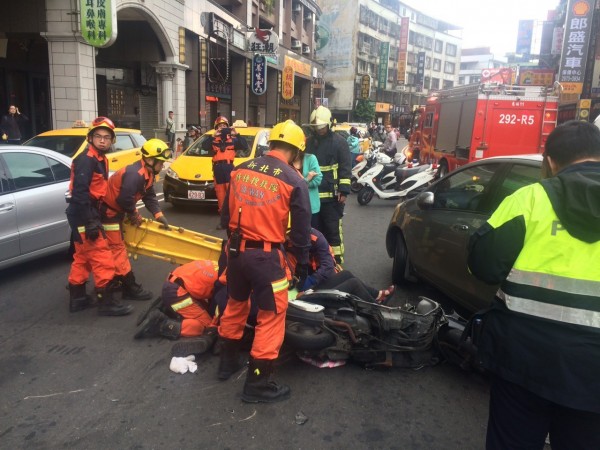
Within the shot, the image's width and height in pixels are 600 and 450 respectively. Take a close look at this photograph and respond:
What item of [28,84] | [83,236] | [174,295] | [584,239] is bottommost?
[174,295]

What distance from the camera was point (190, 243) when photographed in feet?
15.3

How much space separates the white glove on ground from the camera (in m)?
3.54

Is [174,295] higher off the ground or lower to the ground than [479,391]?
higher

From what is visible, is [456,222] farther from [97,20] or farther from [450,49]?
[450,49]

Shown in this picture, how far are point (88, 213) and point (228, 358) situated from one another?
1.92m

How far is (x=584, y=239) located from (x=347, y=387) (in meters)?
2.10

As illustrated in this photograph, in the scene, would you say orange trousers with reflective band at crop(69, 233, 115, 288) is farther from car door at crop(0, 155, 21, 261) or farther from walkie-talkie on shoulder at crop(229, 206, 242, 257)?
walkie-talkie on shoulder at crop(229, 206, 242, 257)

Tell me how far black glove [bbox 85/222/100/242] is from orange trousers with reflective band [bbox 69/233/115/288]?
0.19ft

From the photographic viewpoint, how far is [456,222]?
431 centimetres

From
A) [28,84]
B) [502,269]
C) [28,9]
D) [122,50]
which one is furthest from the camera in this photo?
[122,50]

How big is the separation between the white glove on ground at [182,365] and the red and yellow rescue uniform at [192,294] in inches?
16.9

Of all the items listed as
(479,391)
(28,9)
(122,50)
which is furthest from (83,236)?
(122,50)

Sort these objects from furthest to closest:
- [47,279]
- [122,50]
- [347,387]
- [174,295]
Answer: [122,50]
[47,279]
[174,295]
[347,387]

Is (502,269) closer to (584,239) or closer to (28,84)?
(584,239)
